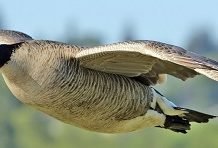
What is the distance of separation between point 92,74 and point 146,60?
1.90 ft

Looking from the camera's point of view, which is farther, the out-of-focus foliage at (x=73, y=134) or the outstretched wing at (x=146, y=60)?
the out-of-focus foliage at (x=73, y=134)

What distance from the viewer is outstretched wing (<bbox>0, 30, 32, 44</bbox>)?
1180 cm

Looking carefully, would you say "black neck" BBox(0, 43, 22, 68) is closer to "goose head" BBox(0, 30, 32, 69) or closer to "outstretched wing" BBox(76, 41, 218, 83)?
"goose head" BBox(0, 30, 32, 69)

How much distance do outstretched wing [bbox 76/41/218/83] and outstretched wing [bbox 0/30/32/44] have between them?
2.19ft

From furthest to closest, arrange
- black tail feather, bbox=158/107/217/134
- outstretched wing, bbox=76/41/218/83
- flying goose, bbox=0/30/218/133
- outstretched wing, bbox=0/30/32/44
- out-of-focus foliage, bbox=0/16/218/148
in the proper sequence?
out-of-focus foliage, bbox=0/16/218/148 → black tail feather, bbox=158/107/217/134 → outstretched wing, bbox=0/30/32/44 → flying goose, bbox=0/30/218/133 → outstretched wing, bbox=76/41/218/83

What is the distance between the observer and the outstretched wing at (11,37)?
38.7 feet

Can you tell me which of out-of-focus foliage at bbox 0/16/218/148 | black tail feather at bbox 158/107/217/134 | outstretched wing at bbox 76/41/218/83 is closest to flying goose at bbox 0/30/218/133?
outstretched wing at bbox 76/41/218/83

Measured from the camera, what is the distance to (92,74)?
39.3ft

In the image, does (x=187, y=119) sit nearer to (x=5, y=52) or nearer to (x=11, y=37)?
(x=11, y=37)

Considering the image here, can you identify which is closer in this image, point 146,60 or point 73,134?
point 146,60

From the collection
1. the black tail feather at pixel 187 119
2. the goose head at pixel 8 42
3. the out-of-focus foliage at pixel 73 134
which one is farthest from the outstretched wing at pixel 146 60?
the out-of-focus foliage at pixel 73 134

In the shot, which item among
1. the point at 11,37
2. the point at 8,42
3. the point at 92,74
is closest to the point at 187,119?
the point at 92,74

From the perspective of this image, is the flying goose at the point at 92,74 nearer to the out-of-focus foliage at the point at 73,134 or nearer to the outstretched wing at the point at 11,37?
the outstretched wing at the point at 11,37

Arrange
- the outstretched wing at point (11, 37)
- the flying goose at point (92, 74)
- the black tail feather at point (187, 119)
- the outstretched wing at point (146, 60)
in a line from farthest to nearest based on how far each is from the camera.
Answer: the black tail feather at point (187, 119) → the outstretched wing at point (11, 37) → the flying goose at point (92, 74) → the outstretched wing at point (146, 60)
